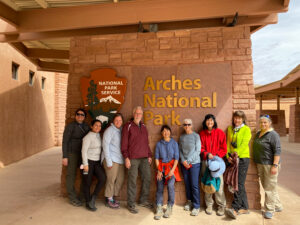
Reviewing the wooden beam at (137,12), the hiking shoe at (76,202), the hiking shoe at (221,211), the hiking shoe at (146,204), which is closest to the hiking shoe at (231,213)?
the hiking shoe at (221,211)

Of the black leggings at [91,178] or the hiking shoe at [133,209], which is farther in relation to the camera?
the black leggings at [91,178]

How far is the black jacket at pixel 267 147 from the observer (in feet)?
11.8

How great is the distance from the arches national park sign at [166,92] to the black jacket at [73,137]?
38cm

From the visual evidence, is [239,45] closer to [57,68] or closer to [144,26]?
[144,26]

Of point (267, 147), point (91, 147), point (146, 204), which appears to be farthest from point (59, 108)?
point (267, 147)

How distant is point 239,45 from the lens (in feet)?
13.1

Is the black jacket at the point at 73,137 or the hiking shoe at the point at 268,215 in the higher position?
the black jacket at the point at 73,137

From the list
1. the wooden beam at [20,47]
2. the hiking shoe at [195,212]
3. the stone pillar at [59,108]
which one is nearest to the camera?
the hiking shoe at [195,212]

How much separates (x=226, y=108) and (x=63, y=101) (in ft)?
36.6

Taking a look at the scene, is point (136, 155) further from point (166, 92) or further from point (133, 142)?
point (166, 92)

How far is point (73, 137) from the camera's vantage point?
4.09m

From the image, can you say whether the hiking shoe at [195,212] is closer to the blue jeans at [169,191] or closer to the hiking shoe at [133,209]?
the blue jeans at [169,191]

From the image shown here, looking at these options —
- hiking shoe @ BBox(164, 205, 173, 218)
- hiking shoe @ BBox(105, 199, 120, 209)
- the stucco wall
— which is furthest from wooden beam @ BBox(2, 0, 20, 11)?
hiking shoe @ BBox(164, 205, 173, 218)

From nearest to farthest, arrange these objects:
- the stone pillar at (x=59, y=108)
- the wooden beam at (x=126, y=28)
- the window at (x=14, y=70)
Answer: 1. the wooden beam at (x=126, y=28)
2. the window at (x=14, y=70)
3. the stone pillar at (x=59, y=108)
